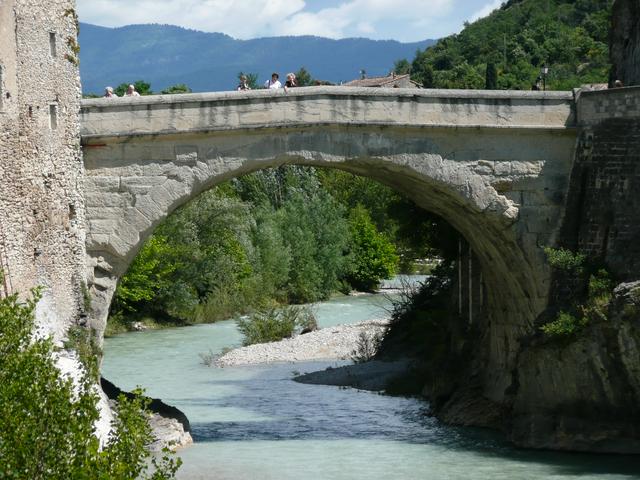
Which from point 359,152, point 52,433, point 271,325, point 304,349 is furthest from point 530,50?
point 52,433

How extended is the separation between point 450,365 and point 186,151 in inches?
279

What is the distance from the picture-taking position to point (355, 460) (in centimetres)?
1769

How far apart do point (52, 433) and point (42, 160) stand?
7.04m

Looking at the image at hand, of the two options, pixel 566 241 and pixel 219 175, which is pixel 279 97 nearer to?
pixel 219 175

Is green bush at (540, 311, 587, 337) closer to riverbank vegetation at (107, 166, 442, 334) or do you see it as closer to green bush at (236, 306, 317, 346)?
riverbank vegetation at (107, 166, 442, 334)

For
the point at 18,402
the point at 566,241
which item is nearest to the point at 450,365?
the point at 566,241

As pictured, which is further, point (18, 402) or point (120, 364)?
point (120, 364)

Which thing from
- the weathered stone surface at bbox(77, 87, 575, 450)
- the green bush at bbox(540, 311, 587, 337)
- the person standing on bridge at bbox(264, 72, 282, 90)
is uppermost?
the person standing on bridge at bbox(264, 72, 282, 90)

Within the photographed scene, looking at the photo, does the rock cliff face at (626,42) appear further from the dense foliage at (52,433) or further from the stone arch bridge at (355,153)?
the dense foliage at (52,433)

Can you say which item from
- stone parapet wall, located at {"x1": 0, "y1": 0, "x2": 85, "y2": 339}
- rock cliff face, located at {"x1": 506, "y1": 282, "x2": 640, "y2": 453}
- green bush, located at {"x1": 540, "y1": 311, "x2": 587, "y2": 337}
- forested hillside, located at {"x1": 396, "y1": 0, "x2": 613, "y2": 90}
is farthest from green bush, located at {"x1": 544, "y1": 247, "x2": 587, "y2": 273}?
forested hillside, located at {"x1": 396, "y1": 0, "x2": 613, "y2": 90}

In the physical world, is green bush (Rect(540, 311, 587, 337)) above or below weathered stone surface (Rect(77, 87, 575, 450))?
below

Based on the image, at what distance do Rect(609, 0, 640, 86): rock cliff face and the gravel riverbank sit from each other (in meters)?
8.80

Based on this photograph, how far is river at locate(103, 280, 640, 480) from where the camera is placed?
16.9 metres

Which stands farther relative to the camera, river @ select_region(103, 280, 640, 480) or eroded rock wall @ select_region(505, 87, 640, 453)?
eroded rock wall @ select_region(505, 87, 640, 453)
